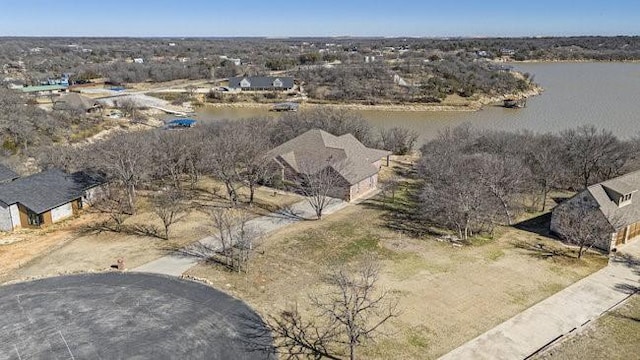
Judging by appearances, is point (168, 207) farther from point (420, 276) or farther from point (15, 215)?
point (420, 276)

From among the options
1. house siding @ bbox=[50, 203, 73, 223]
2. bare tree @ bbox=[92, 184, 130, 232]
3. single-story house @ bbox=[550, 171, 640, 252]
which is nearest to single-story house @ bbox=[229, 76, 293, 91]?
bare tree @ bbox=[92, 184, 130, 232]

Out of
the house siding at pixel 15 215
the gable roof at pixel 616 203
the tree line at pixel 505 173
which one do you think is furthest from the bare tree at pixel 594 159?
the house siding at pixel 15 215

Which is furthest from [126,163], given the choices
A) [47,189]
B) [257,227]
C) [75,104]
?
[75,104]

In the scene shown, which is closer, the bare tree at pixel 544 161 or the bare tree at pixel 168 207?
the bare tree at pixel 168 207

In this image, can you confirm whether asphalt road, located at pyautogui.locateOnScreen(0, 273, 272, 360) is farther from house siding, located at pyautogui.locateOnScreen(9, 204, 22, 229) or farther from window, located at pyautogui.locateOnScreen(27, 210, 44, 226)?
house siding, located at pyautogui.locateOnScreen(9, 204, 22, 229)

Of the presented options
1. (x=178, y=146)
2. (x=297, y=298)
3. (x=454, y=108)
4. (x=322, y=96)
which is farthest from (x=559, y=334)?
(x=322, y=96)

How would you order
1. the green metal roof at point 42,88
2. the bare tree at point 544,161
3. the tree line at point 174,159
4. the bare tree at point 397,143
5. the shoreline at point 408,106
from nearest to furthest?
the bare tree at point 544,161 < the tree line at point 174,159 < the bare tree at point 397,143 < the shoreline at point 408,106 < the green metal roof at point 42,88

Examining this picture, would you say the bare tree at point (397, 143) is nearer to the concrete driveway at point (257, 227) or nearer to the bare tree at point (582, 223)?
the concrete driveway at point (257, 227)
